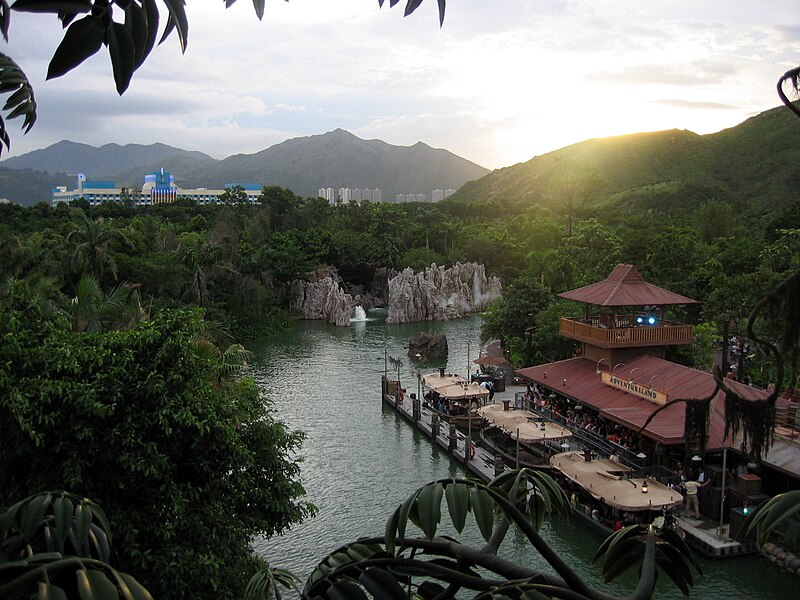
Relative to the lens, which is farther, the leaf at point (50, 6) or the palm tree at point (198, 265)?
the palm tree at point (198, 265)

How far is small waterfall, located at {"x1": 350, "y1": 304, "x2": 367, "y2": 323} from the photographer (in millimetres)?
42959

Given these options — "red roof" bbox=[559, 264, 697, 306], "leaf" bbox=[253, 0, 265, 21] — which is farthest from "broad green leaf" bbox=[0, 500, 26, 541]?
"red roof" bbox=[559, 264, 697, 306]

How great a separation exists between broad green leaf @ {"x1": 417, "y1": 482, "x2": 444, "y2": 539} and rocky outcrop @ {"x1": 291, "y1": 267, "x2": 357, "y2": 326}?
39392mm

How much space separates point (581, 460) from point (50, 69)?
1485 centimetres

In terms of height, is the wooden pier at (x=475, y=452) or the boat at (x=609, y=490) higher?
the boat at (x=609, y=490)

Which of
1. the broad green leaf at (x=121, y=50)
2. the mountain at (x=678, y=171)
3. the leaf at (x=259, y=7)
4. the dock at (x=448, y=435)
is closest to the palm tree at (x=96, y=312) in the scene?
the dock at (x=448, y=435)

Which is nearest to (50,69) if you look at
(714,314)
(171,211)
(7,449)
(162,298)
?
(7,449)

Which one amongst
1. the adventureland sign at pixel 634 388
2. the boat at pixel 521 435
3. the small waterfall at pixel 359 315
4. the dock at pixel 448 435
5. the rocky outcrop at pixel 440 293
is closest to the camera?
the adventureland sign at pixel 634 388

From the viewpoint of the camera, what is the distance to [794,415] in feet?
48.0

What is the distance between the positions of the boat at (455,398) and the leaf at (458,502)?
1820cm

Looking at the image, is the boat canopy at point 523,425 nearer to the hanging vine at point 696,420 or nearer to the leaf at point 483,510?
the hanging vine at point 696,420

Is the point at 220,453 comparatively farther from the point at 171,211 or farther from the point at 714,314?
the point at 171,211

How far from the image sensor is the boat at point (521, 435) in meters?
16.3

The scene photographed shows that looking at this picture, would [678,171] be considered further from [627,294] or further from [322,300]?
[627,294]
